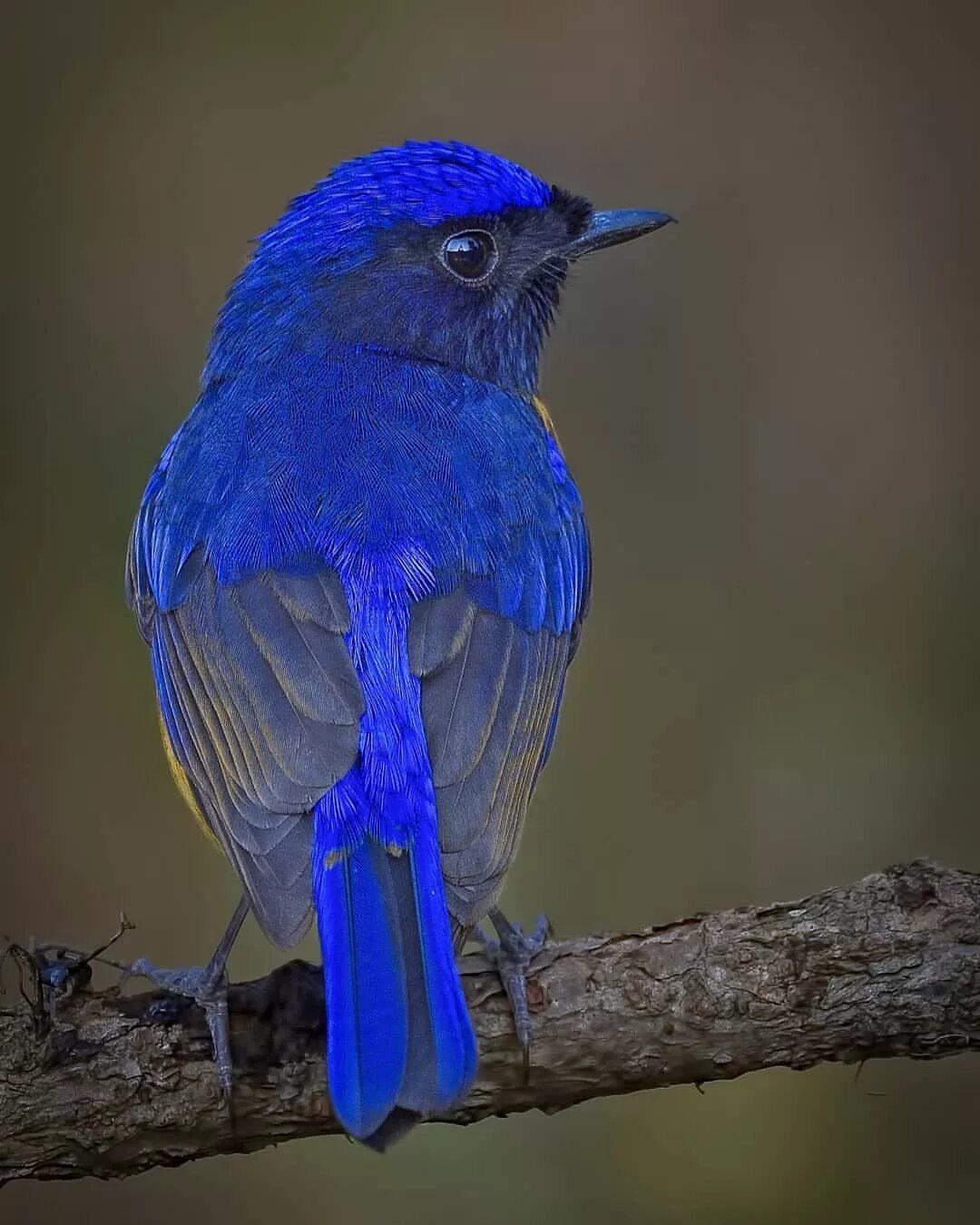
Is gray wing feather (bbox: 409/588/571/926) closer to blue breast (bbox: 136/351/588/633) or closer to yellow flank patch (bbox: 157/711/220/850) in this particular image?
blue breast (bbox: 136/351/588/633)

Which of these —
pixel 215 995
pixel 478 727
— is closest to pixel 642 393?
pixel 478 727

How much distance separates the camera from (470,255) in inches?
206

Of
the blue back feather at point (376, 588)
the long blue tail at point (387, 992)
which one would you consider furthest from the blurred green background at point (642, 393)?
the long blue tail at point (387, 992)

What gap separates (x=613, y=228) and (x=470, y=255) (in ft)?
1.94

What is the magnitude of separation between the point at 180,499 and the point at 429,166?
1.20 meters

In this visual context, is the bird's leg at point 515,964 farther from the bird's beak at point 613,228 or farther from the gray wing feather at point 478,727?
the bird's beak at point 613,228

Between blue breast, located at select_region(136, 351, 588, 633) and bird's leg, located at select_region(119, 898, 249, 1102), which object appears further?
blue breast, located at select_region(136, 351, 588, 633)

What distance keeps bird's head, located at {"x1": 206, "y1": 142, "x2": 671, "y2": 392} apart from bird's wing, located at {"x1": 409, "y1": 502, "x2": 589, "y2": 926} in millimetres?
775

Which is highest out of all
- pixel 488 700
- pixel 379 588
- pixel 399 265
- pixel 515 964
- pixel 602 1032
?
pixel 399 265

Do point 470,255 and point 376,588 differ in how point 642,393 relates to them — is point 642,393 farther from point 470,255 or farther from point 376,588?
point 376,588

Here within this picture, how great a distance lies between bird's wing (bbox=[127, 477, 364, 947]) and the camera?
12.5 feet

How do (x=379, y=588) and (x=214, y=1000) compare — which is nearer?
(x=214, y=1000)

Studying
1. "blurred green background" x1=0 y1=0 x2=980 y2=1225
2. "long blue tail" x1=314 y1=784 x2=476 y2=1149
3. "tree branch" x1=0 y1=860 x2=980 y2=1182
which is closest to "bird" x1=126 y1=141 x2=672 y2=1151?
"long blue tail" x1=314 y1=784 x2=476 y2=1149

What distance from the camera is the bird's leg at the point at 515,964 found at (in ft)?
13.4
